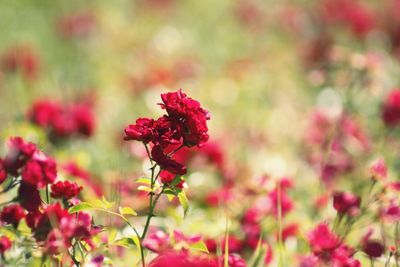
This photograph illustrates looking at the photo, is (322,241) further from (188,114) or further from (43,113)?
(43,113)

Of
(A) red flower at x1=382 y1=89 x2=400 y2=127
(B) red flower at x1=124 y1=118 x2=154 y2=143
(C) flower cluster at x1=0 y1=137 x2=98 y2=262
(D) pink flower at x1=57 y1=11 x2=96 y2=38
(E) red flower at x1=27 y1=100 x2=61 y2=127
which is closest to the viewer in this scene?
(C) flower cluster at x1=0 y1=137 x2=98 y2=262

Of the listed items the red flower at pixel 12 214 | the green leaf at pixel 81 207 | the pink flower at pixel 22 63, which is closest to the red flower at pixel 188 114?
the green leaf at pixel 81 207

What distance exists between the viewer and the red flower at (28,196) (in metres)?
1.27

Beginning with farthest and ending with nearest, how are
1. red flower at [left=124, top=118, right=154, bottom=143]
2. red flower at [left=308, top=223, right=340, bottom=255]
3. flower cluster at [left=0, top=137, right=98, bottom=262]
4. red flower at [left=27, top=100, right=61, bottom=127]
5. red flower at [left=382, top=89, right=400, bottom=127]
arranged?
red flower at [left=27, top=100, right=61, bottom=127], red flower at [left=382, top=89, right=400, bottom=127], red flower at [left=308, top=223, right=340, bottom=255], red flower at [left=124, top=118, right=154, bottom=143], flower cluster at [left=0, top=137, right=98, bottom=262]

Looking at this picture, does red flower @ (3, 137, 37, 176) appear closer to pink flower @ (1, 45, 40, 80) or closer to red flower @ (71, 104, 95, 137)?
red flower @ (71, 104, 95, 137)

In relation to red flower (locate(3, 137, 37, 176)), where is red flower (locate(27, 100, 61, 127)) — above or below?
above

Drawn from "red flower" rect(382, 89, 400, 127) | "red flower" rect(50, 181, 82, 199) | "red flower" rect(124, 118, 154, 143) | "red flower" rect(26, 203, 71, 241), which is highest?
"red flower" rect(382, 89, 400, 127)

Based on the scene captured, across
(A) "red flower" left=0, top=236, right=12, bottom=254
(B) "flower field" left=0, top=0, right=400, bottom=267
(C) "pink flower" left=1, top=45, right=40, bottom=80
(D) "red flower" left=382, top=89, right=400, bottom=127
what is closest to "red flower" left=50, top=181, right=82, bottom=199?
(B) "flower field" left=0, top=0, right=400, bottom=267

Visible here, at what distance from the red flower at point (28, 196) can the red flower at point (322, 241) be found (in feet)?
2.07

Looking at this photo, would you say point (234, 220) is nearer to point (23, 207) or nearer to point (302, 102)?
point (23, 207)

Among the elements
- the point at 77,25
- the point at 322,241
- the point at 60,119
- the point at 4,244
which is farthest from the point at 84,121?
the point at 77,25

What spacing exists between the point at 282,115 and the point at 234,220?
181cm

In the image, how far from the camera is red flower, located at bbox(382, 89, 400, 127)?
2.43 metres

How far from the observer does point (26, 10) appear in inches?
221
